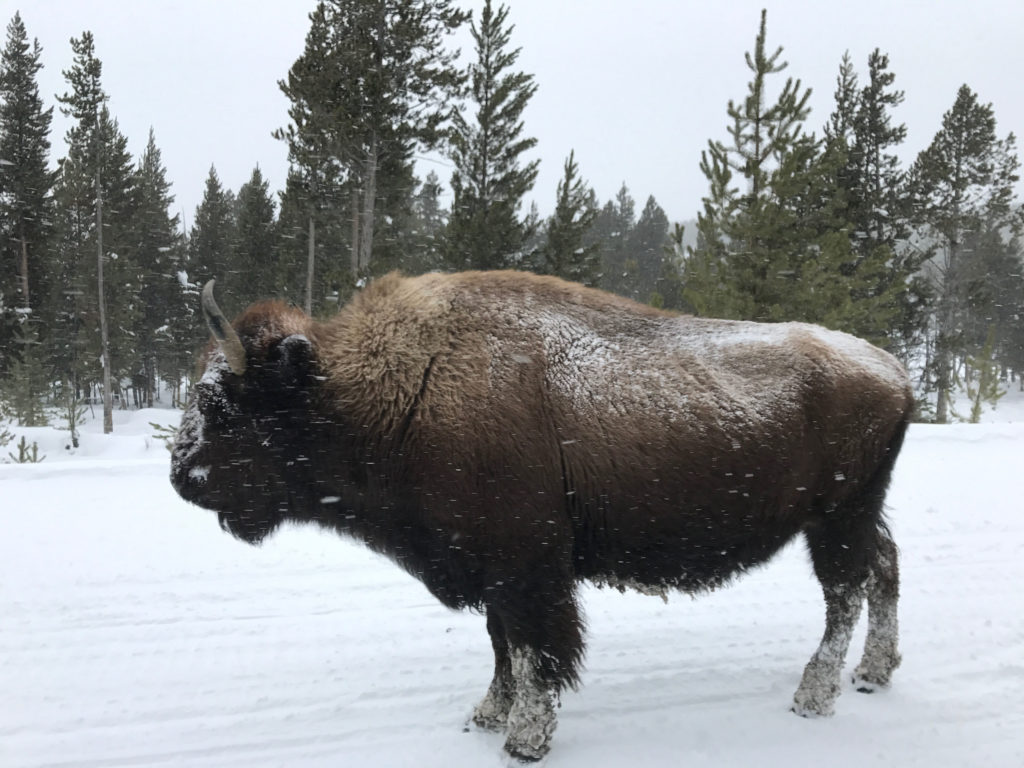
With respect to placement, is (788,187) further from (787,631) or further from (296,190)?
(296,190)

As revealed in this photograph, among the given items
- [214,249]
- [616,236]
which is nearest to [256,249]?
[214,249]

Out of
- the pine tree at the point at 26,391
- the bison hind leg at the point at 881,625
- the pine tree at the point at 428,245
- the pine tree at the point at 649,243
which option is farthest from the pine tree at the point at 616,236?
the bison hind leg at the point at 881,625

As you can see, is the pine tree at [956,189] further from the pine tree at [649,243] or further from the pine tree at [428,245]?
the pine tree at [649,243]

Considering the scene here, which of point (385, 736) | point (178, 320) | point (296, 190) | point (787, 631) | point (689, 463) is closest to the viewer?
point (689, 463)

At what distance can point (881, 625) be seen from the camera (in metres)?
4.02

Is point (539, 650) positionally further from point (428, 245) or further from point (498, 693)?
point (428, 245)

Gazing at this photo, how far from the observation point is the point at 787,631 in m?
4.80

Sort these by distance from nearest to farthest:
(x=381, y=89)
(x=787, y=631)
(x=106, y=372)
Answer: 1. (x=787, y=631)
2. (x=381, y=89)
3. (x=106, y=372)

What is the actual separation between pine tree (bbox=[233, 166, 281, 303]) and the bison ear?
33602 millimetres

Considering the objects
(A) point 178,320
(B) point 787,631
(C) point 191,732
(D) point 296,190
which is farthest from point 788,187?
(A) point 178,320

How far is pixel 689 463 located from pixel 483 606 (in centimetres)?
145

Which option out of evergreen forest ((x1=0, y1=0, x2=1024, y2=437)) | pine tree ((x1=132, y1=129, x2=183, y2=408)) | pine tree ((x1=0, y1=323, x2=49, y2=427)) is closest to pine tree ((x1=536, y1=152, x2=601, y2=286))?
evergreen forest ((x1=0, y1=0, x2=1024, y2=437))

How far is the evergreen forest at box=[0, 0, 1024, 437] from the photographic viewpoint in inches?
507

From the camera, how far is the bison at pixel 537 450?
317cm
